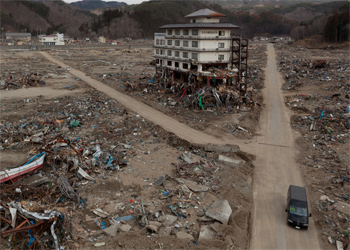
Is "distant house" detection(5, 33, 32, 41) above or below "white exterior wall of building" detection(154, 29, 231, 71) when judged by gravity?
above

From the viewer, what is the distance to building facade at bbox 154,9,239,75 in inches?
1452

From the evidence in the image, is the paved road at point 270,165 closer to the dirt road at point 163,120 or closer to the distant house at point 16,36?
the dirt road at point 163,120

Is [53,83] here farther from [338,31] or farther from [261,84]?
[338,31]

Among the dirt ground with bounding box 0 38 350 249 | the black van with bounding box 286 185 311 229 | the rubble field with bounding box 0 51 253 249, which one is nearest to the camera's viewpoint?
the rubble field with bounding box 0 51 253 249

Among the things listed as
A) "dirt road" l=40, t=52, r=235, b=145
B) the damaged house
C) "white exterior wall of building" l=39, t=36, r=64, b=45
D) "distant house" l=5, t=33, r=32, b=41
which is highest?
"distant house" l=5, t=33, r=32, b=41

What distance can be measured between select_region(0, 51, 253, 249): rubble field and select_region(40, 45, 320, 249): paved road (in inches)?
34.6

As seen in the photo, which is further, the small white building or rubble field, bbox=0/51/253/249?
the small white building

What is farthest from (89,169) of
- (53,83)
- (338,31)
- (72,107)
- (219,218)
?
(338,31)

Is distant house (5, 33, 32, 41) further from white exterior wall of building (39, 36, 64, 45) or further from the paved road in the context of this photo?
the paved road

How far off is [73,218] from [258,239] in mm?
9725

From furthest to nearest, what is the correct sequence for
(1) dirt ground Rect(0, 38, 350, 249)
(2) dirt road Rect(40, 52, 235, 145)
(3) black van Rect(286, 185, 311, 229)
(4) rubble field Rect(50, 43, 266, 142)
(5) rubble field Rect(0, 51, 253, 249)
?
(4) rubble field Rect(50, 43, 266, 142) → (2) dirt road Rect(40, 52, 235, 145) → (3) black van Rect(286, 185, 311, 229) → (1) dirt ground Rect(0, 38, 350, 249) → (5) rubble field Rect(0, 51, 253, 249)

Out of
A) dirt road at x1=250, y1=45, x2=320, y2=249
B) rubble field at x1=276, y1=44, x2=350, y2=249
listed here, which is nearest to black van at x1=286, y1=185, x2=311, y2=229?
dirt road at x1=250, y1=45, x2=320, y2=249

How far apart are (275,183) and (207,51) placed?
72.1 ft

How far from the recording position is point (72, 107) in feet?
113
